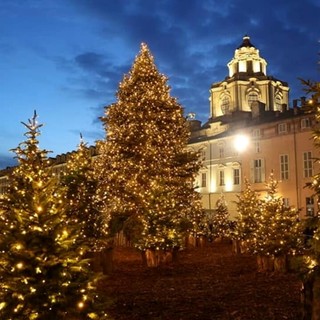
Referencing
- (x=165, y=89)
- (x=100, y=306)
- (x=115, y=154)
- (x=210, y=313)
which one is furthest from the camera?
(x=165, y=89)

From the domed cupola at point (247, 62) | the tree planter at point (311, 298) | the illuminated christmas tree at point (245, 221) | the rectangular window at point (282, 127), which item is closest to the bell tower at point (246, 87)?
the domed cupola at point (247, 62)

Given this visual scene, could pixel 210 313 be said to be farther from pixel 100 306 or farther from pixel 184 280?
pixel 184 280

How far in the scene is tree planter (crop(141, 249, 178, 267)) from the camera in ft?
62.8

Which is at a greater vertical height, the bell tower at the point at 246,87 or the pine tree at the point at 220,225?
the bell tower at the point at 246,87

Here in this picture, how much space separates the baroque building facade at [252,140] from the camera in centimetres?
4603

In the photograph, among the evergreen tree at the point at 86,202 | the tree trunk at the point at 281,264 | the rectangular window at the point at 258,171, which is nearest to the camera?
the tree trunk at the point at 281,264

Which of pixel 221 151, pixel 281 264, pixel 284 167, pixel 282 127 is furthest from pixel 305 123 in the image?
pixel 281 264

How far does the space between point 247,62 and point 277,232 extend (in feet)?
193

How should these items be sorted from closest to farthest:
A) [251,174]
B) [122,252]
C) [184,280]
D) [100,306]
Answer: [100,306] < [184,280] < [122,252] < [251,174]

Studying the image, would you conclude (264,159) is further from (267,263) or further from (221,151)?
(267,263)

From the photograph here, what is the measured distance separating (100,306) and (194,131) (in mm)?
58298

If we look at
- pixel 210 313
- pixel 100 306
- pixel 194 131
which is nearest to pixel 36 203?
pixel 100 306

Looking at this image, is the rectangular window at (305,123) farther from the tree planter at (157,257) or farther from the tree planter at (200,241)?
the tree planter at (157,257)

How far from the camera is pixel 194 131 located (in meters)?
65.8
